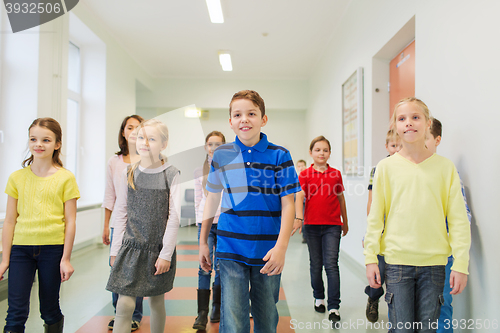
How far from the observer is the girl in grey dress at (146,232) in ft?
4.91

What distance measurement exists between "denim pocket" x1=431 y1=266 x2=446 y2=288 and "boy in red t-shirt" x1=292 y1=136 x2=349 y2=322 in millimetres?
1038

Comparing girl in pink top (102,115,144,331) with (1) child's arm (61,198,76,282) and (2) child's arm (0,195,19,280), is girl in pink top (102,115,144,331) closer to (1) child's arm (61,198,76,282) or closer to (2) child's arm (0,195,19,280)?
(1) child's arm (61,198,76,282)

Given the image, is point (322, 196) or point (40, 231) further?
point (322, 196)

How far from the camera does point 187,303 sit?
2596mm

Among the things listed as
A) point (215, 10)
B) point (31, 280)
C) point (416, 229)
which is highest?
point (215, 10)

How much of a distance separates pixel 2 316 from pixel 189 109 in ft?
18.9

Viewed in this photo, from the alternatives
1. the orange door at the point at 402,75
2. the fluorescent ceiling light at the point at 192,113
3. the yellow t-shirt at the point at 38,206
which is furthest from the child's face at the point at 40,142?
the fluorescent ceiling light at the point at 192,113

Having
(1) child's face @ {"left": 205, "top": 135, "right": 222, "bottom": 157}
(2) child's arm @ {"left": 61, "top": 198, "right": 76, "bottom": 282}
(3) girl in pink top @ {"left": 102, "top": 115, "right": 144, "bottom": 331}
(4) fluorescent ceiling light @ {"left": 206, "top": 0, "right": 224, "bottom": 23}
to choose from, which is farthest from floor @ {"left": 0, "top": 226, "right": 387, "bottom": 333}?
(4) fluorescent ceiling light @ {"left": 206, "top": 0, "right": 224, "bottom": 23}

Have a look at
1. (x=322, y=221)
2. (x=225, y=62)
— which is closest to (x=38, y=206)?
(x=322, y=221)

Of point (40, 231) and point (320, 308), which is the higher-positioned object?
point (40, 231)

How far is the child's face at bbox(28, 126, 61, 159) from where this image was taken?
1.67m

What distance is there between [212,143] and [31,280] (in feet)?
4.27

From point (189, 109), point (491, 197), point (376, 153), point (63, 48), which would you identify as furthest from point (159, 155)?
point (189, 109)

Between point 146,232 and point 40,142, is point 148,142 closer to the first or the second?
point 146,232
